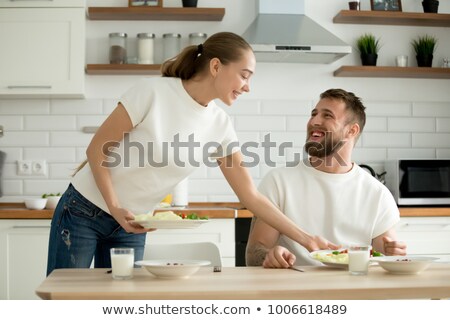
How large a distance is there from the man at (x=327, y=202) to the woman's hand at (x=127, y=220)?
0.48 m

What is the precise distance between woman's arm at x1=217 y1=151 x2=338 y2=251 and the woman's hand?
1.41ft

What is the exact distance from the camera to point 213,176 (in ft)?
14.3

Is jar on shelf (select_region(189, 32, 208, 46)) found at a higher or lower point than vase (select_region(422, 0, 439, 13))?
lower

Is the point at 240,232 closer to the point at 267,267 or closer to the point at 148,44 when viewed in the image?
the point at 148,44

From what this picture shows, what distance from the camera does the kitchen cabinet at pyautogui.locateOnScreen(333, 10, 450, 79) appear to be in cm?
433

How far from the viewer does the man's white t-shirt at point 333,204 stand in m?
2.42

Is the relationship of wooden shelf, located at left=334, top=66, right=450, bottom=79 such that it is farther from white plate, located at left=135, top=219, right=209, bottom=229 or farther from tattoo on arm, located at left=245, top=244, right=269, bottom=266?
white plate, located at left=135, top=219, right=209, bottom=229

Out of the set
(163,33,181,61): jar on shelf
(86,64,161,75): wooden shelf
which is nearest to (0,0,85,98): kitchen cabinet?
(86,64,161,75): wooden shelf

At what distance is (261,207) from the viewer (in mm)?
2293

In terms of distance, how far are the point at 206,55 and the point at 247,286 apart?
0.92 meters

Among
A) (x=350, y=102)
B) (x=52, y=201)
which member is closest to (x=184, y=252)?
(x=350, y=102)

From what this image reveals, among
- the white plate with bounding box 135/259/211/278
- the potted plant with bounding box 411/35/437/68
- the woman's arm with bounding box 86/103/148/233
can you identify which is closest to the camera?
the white plate with bounding box 135/259/211/278

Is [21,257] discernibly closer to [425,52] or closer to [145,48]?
[145,48]

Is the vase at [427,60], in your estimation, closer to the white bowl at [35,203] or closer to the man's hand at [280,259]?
the white bowl at [35,203]
